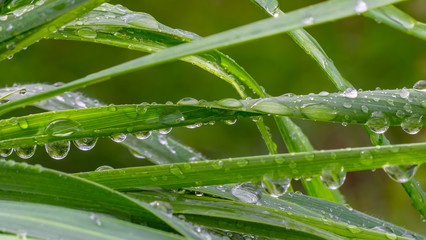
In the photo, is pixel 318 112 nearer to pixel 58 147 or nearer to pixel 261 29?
pixel 261 29

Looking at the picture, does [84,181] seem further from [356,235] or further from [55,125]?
[356,235]

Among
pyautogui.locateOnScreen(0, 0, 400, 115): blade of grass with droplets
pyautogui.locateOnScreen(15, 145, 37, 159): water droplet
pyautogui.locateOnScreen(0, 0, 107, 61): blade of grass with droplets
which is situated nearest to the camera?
pyautogui.locateOnScreen(0, 0, 400, 115): blade of grass with droplets

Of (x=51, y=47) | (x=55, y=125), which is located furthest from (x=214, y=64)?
(x=51, y=47)

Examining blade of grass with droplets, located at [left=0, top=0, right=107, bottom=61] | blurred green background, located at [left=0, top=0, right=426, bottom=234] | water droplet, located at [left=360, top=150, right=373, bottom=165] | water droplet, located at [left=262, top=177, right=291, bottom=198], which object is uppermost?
blurred green background, located at [left=0, top=0, right=426, bottom=234]

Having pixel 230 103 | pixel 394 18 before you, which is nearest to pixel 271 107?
pixel 230 103

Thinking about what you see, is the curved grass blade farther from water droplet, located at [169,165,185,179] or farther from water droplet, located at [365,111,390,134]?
water droplet, located at [365,111,390,134]

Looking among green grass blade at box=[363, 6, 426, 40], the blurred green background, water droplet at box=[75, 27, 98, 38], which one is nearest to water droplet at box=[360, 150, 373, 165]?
green grass blade at box=[363, 6, 426, 40]

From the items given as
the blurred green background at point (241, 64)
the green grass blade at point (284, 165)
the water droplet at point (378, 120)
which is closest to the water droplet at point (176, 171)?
the green grass blade at point (284, 165)
